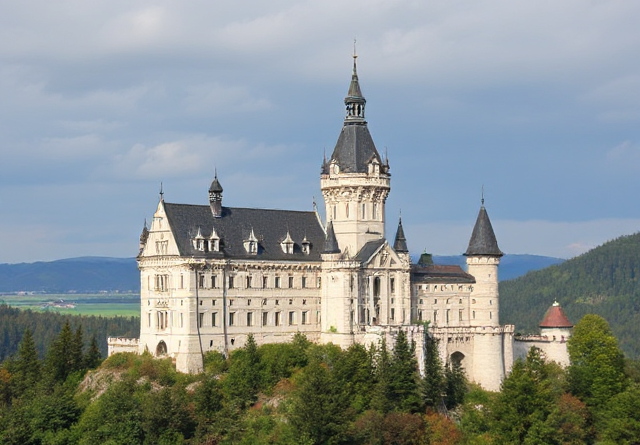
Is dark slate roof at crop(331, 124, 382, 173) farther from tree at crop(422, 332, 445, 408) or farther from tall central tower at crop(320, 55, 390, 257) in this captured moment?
tree at crop(422, 332, 445, 408)

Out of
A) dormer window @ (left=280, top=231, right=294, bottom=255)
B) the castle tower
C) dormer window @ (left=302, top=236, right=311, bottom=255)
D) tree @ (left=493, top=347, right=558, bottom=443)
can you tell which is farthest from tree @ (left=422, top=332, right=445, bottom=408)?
dormer window @ (left=280, top=231, right=294, bottom=255)

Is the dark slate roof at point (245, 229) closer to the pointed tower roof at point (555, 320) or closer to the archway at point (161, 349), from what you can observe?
the archway at point (161, 349)

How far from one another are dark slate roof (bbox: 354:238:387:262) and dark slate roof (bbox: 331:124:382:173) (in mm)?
6705

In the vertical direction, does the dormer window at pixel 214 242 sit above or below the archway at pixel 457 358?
above

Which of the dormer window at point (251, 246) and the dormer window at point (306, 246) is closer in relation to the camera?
the dormer window at point (251, 246)

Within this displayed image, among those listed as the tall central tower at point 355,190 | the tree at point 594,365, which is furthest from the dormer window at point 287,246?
the tree at point 594,365

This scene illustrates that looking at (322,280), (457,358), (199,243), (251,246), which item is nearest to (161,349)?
(199,243)

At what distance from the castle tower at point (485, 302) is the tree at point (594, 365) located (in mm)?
6865

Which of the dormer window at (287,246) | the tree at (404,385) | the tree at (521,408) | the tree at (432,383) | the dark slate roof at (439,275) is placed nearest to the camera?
the tree at (521,408)

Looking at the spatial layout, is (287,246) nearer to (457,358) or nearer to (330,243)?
(330,243)

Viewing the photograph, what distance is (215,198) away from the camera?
10662 centimetres

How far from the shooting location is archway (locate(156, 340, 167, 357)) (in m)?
105

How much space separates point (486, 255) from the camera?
114m

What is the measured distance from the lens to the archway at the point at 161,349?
10538 centimetres
